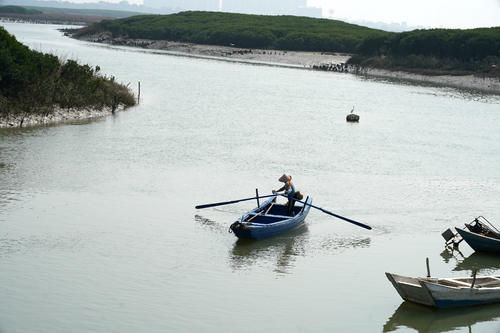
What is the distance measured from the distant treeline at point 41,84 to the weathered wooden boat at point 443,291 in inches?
917

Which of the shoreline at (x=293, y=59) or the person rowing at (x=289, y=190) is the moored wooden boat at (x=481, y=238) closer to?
the person rowing at (x=289, y=190)

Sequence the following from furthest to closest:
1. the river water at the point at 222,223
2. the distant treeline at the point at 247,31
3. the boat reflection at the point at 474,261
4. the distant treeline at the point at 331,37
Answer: the distant treeline at the point at 247,31 → the distant treeline at the point at 331,37 → the boat reflection at the point at 474,261 → the river water at the point at 222,223

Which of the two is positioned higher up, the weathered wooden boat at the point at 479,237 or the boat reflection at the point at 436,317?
the weathered wooden boat at the point at 479,237

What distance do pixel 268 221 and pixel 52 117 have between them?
62.3ft

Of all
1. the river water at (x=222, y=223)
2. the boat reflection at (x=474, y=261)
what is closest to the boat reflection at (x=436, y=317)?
the river water at (x=222, y=223)

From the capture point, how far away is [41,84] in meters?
34.7

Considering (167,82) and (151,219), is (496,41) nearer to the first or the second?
(167,82)

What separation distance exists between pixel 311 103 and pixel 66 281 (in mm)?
41288

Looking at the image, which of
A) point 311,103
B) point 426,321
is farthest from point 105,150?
point 311,103

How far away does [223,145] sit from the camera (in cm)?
3253

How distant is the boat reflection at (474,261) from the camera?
18.1 m

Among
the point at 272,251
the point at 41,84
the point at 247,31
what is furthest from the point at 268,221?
the point at 247,31

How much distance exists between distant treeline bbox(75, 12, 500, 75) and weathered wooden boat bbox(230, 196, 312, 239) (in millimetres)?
67080

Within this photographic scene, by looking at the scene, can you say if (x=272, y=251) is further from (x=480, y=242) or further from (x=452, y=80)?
(x=452, y=80)
